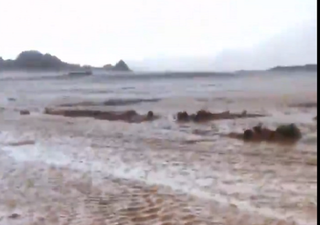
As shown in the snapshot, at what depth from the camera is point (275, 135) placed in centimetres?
445

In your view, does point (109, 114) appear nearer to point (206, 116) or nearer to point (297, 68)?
point (206, 116)

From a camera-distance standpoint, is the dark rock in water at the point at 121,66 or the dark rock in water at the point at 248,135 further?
the dark rock in water at the point at 121,66

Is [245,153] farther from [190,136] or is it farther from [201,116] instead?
[201,116]

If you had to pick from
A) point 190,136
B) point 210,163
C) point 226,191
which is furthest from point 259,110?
point 226,191

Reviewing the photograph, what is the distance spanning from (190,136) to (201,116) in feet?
3.97

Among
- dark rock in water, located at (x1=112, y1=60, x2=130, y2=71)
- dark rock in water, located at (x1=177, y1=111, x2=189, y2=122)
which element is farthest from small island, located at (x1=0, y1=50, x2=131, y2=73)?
dark rock in water, located at (x1=177, y1=111, x2=189, y2=122)

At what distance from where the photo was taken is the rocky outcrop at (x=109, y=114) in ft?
21.1

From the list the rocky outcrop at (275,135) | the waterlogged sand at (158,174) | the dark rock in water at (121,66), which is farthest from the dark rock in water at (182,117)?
the dark rock in water at (121,66)

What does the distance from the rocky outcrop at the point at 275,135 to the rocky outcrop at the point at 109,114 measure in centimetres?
209

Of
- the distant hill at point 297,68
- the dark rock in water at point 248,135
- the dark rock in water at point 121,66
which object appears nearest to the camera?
the dark rock in water at point 248,135

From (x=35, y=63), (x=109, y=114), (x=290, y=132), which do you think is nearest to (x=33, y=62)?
(x=35, y=63)

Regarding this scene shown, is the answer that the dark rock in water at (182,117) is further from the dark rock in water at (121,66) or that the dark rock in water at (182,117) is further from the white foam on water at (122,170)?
the dark rock in water at (121,66)

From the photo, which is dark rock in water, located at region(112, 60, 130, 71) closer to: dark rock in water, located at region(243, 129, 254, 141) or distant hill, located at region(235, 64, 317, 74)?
distant hill, located at region(235, 64, 317, 74)

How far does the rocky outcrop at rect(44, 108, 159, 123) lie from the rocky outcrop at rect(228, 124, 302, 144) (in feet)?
6.85
